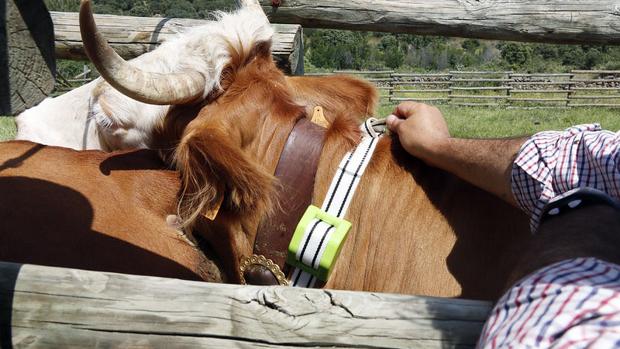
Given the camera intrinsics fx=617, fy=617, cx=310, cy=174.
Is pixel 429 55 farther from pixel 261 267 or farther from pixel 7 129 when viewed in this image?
pixel 261 267

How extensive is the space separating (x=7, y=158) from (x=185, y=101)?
73 centimetres

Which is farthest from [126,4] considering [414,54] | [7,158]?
[7,158]

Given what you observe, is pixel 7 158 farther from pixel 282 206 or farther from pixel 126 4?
pixel 126 4

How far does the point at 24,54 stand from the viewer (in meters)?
2.10

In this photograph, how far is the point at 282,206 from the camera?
224cm

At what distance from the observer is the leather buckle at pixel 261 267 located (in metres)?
2.22

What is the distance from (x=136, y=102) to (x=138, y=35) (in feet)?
9.02

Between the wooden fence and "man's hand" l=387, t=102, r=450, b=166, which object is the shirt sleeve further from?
the wooden fence

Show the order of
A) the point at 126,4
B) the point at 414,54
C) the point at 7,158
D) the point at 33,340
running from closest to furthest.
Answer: the point at 33,340 < the point at 7,158 < the point at 126,4 < the point at 414,54

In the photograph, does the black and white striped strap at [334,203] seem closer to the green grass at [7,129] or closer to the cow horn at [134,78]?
the cow horn at [134,78]

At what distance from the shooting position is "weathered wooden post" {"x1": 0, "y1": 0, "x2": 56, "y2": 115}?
6.62 ft

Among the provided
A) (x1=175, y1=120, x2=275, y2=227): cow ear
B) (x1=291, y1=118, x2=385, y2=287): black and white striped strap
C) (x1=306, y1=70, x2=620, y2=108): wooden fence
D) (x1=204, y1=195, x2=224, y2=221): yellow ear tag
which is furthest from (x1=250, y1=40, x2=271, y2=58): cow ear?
(x1=306, y1=70, x2=620, y2=108): wooden fence

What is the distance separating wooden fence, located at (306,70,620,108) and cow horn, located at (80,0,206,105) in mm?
23536

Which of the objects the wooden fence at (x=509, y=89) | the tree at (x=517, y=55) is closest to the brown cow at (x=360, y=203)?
the wooden fence at (x=509, y=89)
